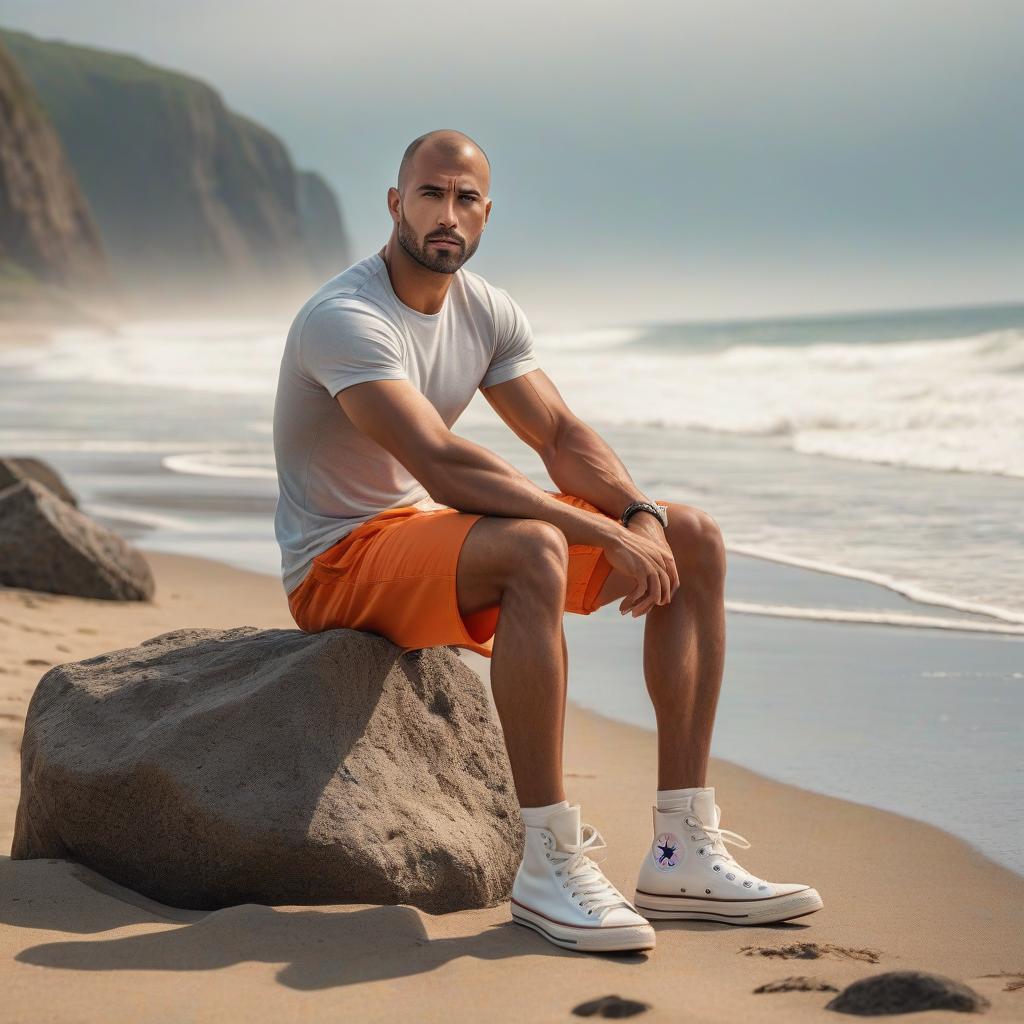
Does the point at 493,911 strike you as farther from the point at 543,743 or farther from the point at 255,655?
the point at 255,655

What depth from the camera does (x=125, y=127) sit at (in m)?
120

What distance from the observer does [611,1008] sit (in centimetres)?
279

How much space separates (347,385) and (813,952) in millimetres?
1632

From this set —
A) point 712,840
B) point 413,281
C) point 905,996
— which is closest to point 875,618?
point 712,840

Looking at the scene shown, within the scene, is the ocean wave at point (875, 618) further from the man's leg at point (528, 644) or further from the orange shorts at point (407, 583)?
the man's leg at point (528, 644)

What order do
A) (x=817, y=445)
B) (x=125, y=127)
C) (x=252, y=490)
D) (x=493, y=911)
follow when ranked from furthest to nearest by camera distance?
(x=125, y=127) < (x=817, y=445) < (x=252, y=490) < (x=493, y=911)

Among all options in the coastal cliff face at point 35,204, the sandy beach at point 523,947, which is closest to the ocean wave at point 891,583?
the sandy beach at point 523,947

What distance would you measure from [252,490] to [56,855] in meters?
7.75

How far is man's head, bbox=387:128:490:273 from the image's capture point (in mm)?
3756

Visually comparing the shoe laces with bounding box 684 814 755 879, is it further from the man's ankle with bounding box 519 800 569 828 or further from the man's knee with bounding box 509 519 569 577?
the man's knee with bounding box 509 519 569 577

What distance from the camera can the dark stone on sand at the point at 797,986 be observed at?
9.65ft

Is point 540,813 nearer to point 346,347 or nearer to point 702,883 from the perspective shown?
point 702,883

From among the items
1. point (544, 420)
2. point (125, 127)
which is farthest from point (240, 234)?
point (544, 420)

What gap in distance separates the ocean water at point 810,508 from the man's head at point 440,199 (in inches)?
76.2
